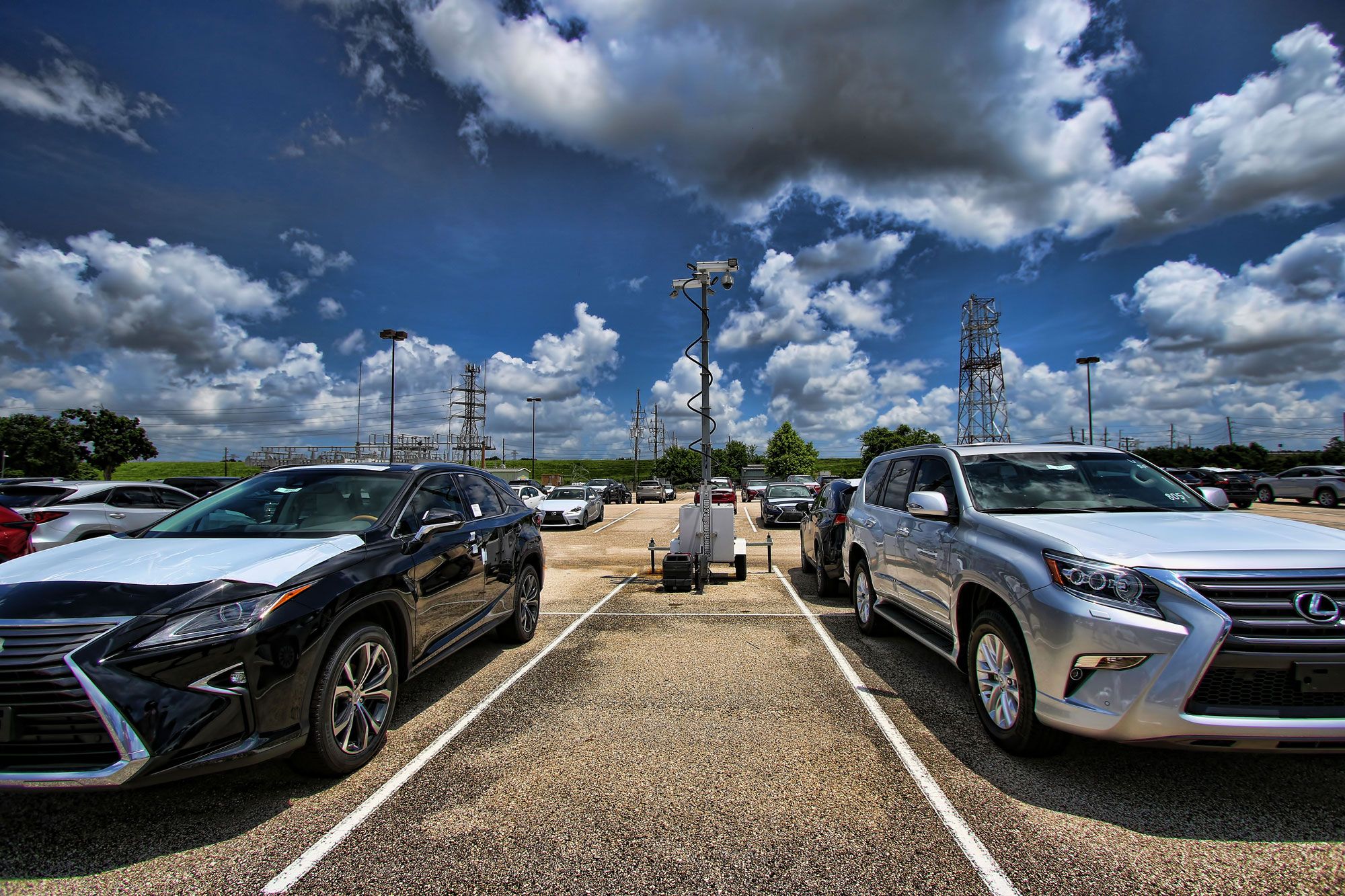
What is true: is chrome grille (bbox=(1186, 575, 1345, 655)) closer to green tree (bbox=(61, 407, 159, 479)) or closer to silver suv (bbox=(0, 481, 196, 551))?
silver suv (bbox=(0, 481, 196, 551))

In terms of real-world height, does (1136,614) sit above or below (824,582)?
above

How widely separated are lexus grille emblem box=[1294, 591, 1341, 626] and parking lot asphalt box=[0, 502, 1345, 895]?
774 mm

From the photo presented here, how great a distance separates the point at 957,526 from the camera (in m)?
4.27

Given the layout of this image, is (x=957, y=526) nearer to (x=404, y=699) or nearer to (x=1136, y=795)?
(x=1136, y=795)

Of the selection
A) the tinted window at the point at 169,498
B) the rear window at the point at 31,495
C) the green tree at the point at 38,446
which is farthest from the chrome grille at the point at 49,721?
the green tree at the point at 38,446

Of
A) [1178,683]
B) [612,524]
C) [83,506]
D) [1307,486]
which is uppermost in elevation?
[1307,486]

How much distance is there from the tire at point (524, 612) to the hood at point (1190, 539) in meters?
4.07

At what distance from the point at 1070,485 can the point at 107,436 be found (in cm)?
7073

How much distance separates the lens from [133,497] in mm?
10461

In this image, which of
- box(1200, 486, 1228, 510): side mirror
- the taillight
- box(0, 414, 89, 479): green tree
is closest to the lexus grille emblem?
box(1200, 486, 1228, 510): side mirror

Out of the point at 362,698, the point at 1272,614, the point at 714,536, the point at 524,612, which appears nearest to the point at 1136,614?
the point at 1272,614

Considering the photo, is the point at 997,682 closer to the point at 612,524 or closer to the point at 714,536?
the point at 714,536

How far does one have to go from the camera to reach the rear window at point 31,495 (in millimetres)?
9453

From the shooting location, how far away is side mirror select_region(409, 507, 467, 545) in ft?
13.1
